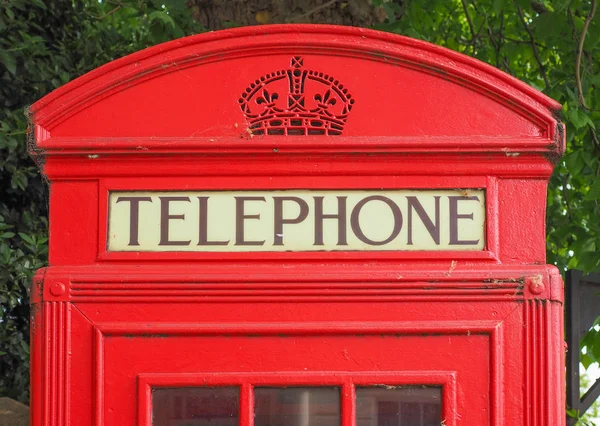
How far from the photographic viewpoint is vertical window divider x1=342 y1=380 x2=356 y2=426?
1860 millimetres

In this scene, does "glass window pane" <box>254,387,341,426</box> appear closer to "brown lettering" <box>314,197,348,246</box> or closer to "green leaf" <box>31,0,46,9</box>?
"brown lettering" <box>314,197,348,246</box>

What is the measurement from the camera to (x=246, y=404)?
6.17 feet

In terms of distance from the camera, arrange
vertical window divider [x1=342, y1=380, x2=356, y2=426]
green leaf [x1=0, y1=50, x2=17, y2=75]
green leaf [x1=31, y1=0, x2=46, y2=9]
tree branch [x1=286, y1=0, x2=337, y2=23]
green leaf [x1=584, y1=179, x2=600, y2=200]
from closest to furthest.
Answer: vertical window divider [x1=342, y1=380, x2=356, y2=426] → green leaf [x1=584, y1=179, x2=600, y2=200] → tree branch [x1=286, y1=0, x2=337, y2=23] → green leaf [x1=0, y1=50, x2=17, y2=75] → green leaf [x1=31, y1=0, x2=46, y2=9]

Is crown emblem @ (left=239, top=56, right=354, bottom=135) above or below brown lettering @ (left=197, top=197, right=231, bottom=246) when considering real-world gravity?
above

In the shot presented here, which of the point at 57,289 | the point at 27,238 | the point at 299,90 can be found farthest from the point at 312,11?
the point at 57,289

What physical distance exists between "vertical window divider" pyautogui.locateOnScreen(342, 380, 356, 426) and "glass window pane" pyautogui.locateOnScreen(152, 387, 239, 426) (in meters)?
0.23

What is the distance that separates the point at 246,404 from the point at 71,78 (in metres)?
2.84

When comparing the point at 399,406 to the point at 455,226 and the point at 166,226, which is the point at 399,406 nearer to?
the point at 455,226

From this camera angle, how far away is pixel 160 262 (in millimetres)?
1937

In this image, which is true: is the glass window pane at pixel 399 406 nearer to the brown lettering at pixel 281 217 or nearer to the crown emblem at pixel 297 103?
the brown lettering at pixel 281 217

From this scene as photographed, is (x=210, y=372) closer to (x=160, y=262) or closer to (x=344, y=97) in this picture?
(x=160, y=262)

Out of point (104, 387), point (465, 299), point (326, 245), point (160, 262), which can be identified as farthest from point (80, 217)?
point (465, 299)

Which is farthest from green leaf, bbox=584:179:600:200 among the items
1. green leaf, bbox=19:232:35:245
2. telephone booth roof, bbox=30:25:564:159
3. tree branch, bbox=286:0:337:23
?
green leaf, bbox=19:232:35:245

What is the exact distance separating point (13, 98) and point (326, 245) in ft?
8.73
